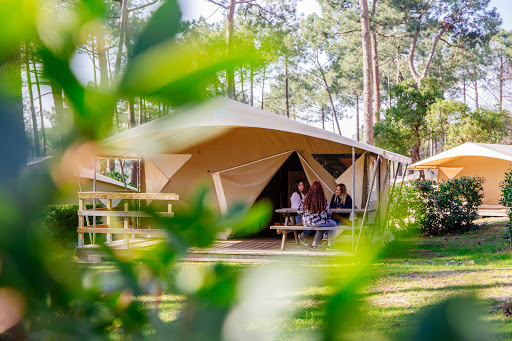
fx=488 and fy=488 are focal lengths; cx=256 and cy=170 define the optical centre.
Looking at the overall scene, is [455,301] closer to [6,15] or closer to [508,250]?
[6,15]

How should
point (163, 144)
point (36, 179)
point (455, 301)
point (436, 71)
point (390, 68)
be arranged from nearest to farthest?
1. point (455, 301)
2. point (36, 179)
3. point (163, 144)
4. point (436, 71)
5. point (390, 68)

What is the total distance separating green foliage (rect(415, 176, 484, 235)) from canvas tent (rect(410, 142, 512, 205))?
5.01 metres

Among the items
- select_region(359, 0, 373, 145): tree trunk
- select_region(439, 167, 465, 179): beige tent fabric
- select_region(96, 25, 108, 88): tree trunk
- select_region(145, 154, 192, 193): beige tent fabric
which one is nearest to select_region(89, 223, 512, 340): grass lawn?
select_region(96, 25, 108, 88): tree trunk

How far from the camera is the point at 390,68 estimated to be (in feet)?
132

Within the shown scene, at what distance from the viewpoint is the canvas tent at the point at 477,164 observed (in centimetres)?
1702

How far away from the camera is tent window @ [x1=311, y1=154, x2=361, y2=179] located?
10.0 m

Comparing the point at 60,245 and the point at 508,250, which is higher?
the point at 60,245

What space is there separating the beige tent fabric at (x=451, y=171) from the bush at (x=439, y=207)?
20.6 feet

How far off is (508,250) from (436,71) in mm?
31339

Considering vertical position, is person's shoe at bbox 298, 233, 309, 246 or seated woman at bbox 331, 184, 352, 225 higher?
seated woman at bbox 331, 184, 352, 225

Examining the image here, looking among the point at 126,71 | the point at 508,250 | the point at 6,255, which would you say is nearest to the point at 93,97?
the point at 126,71

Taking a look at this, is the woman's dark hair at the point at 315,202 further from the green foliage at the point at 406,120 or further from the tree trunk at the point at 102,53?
the green foliage at the point at 406,120

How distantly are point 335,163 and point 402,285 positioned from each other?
13.9 feet

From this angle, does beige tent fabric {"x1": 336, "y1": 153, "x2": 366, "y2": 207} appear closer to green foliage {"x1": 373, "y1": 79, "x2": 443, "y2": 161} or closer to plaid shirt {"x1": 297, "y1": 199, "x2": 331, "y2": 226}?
plaid shirt {"x1": 297, "y1": 199, "x2": 331, "y2": 226}
